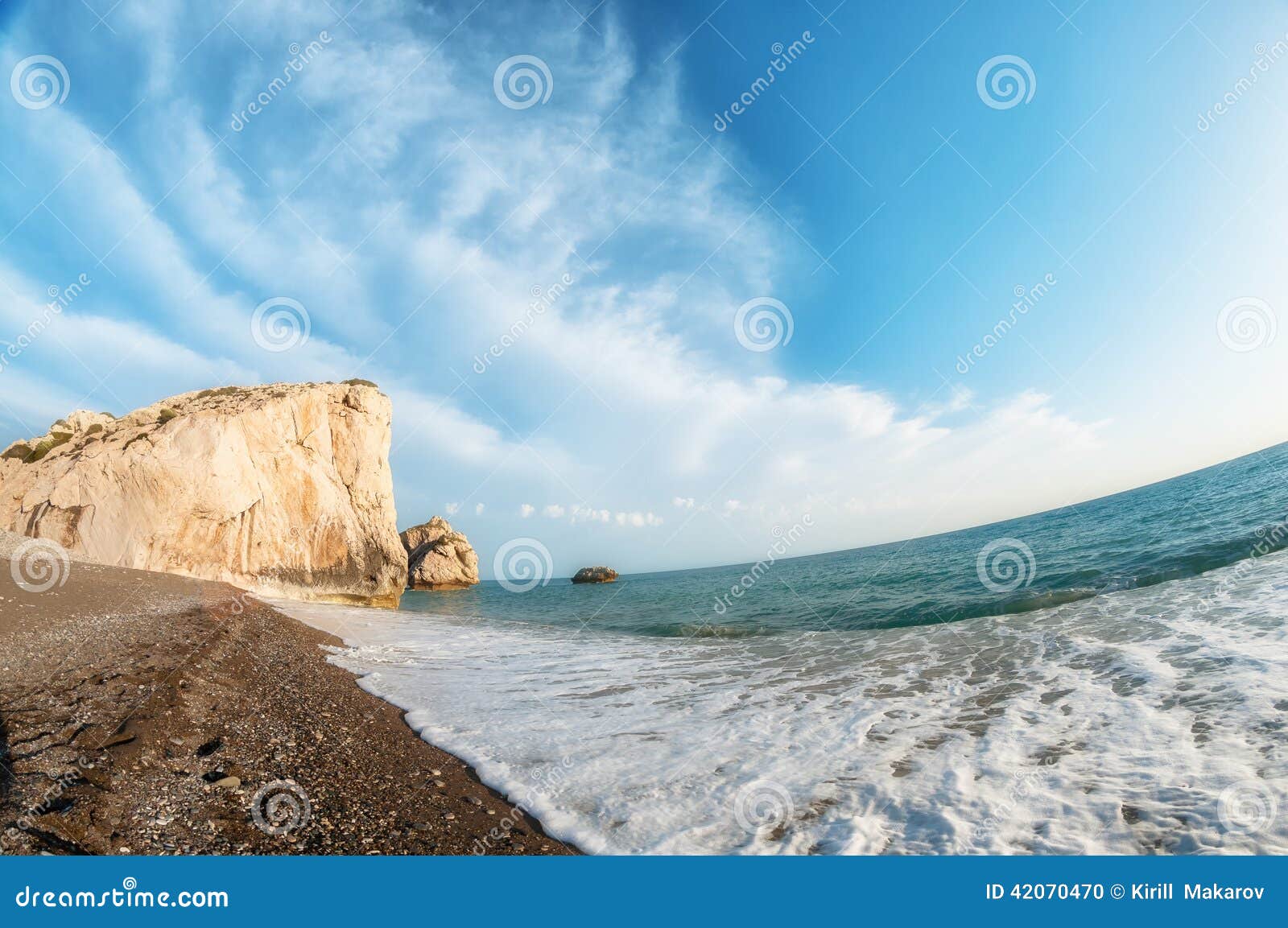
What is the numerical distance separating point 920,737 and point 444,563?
7865 centimetres

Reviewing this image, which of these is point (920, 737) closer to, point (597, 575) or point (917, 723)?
point (917, 723)

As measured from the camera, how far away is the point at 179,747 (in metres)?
5.39

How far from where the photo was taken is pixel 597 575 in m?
93.2

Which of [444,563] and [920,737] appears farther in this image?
[444,563]

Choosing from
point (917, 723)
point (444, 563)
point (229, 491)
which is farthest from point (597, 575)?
point (917, 723)

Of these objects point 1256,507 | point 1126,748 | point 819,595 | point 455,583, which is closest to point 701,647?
point 1126,748

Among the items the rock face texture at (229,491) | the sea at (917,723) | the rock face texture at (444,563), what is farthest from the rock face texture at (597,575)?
the sea at (917,723)

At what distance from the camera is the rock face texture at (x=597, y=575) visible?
306 feet

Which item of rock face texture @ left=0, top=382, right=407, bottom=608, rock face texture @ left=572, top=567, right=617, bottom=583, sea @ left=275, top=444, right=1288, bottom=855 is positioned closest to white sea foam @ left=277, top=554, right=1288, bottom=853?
sea @ left=275, top=444, right=1288, bottom=855

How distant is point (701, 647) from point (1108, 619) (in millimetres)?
10103

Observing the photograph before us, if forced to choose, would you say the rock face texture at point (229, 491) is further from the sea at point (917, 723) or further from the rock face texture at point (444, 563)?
the rock face texture at point (444, 563)

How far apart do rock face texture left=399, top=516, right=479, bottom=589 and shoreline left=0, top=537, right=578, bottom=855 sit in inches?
2747

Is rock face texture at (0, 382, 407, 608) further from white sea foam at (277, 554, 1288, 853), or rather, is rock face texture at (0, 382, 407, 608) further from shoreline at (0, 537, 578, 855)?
white sea foam at (277, 554, 1288, 853)

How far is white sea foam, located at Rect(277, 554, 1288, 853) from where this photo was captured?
4289mm
